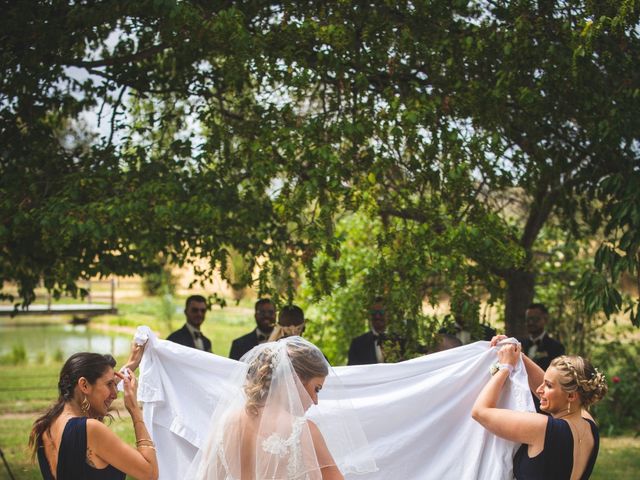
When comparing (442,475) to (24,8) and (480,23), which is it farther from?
(24,8)

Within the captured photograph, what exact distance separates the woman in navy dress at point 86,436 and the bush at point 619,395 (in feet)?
36.0

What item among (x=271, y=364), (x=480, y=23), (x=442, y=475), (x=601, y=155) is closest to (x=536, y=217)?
(x=601, y=155)

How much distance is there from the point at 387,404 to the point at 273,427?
5.32 ft

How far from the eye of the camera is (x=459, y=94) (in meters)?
8.09

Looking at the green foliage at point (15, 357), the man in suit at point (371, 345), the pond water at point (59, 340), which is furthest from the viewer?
the pond water at point (59, 340)

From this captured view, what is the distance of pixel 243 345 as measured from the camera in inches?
361

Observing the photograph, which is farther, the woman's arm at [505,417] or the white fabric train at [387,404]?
the white fabric train at [387,404]

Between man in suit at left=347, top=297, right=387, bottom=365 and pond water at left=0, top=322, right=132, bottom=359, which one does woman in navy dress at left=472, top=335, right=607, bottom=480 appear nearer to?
man in suit at left=347, top=297, right=387, bottom=365

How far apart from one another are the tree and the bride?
3.49 m

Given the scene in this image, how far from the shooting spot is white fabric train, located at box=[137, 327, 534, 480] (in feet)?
17.7

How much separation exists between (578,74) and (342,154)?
2294 mm

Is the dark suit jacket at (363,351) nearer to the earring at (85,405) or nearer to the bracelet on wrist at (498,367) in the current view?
the bracelet on wrist at (498,367)

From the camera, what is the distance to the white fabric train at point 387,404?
5383mm

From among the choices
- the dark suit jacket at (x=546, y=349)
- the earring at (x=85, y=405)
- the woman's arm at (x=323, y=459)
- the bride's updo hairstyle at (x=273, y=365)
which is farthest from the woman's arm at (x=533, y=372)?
the dark suit jacket at (x=546, y=349)
